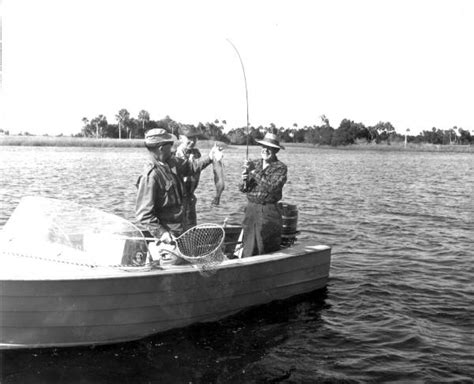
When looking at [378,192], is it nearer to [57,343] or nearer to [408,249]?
[408,249]

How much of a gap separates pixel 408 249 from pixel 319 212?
234 inches

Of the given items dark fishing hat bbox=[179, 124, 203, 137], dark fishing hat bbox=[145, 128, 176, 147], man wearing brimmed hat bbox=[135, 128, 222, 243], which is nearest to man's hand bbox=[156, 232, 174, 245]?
man wearing brimmed hat bbox=[135, 128, 222, 243]

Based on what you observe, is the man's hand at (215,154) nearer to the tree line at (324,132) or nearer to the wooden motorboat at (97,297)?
the wooden motorboat at (97,297)

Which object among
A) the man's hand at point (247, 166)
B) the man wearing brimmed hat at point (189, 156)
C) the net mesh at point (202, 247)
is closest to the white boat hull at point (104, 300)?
the net mesh at point (202, 247)

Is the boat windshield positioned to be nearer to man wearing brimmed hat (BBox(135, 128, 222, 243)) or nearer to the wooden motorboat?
the wooden motorboat

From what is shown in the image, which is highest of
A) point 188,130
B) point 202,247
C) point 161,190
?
point 188,130

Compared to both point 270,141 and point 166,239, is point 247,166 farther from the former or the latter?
point 166,239

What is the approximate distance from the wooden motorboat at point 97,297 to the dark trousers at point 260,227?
553mm

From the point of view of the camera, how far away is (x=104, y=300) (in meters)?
6.14

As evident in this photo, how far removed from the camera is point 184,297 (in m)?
6.78

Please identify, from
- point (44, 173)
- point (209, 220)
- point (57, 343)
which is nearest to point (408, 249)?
point (209, 220)

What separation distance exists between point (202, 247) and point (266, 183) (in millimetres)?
1494

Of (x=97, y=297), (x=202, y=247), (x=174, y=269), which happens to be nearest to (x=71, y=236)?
(x=97, y=297)

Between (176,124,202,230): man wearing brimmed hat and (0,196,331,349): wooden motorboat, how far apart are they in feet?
3.54
